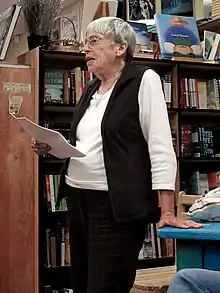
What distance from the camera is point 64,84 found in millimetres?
3441

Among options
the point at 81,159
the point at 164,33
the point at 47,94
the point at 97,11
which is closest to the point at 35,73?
the point at 47,94

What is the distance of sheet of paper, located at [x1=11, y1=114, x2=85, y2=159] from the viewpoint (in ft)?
5.99

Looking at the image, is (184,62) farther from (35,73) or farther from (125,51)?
(125,51)

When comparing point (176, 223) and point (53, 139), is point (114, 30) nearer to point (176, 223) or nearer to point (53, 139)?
point (53, 139)

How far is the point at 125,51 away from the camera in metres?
1.98

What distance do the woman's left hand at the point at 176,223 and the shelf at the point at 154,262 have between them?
1809 millimetres

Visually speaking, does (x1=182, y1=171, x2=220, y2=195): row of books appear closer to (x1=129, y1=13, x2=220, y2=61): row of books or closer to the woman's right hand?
(x1=129, y1=13, x2=220, y2=61): row of books

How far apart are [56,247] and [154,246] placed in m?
0.65

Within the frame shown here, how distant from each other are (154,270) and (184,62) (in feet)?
5.00

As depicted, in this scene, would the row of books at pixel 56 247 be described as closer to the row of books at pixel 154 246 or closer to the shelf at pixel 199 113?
the row of books at pixel 154 246

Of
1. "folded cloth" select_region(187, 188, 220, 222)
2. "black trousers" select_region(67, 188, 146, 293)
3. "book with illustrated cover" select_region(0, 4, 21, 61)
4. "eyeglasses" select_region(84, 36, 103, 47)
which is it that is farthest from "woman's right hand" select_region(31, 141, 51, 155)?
"book with illustrated cover" select_region(0, 4, 21, 61)

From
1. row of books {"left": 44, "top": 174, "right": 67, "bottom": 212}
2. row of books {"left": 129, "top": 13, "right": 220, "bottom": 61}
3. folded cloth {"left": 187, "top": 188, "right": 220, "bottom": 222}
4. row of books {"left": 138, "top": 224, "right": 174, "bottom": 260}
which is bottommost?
row of books {"left": 138, "top": 224, "right": 174, "bottom": 260}

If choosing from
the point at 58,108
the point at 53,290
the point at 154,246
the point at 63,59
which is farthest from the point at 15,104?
the point at 154,246

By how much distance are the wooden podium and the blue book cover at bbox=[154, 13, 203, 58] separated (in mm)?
981
